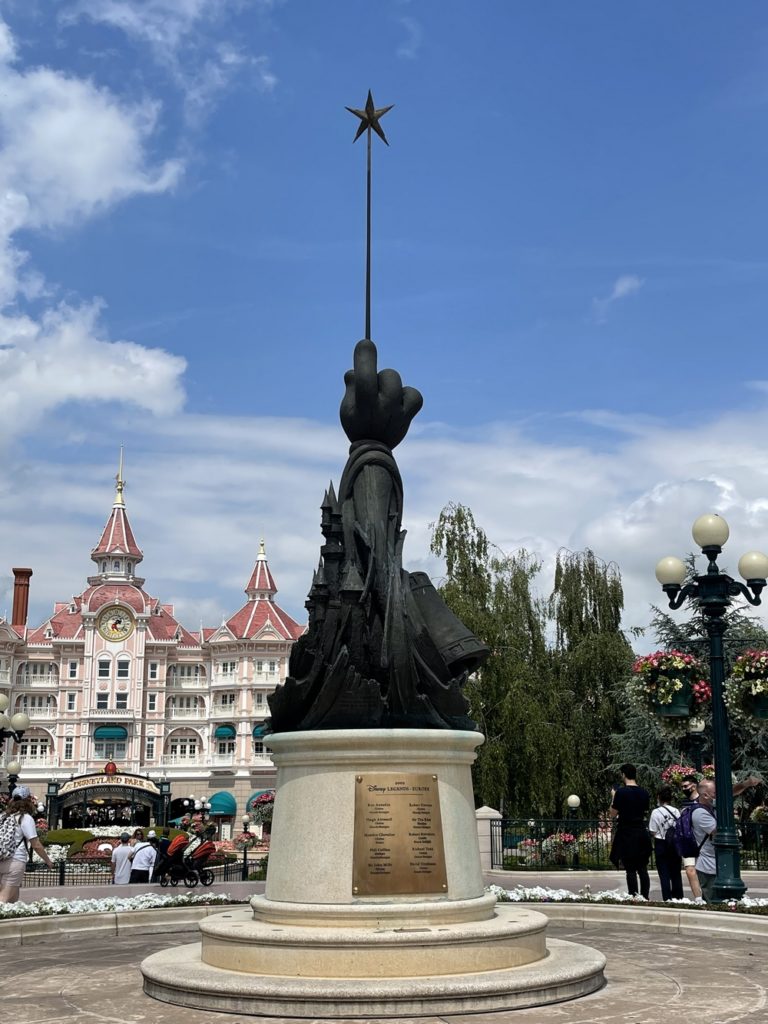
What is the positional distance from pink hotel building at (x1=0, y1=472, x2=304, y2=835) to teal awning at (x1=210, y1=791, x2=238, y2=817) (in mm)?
92

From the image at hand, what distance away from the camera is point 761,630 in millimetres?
37219

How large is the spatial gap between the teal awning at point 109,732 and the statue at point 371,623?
246 feet

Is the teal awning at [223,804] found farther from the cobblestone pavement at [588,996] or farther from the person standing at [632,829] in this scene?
the cobblestone pavement at [588,996]

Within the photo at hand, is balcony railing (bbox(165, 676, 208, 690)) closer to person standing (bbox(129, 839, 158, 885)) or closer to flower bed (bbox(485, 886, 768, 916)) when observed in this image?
person standing (bbox(129, 839, 158, 885))

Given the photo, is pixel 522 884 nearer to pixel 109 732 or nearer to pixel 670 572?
pixel 670 572

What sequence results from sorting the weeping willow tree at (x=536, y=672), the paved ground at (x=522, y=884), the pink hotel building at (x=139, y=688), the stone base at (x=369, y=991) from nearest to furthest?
the stone base at (x=369, y=991) < the paved ground at (x=522, y=884) < the weeping willow tree at (x=536, y=672) < the pink hotel building at (x=139, y=688)

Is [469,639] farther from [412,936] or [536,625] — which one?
[536,625]

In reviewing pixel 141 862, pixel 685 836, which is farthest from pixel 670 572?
pixel 141 862

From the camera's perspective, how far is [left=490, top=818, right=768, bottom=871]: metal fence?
938 inches

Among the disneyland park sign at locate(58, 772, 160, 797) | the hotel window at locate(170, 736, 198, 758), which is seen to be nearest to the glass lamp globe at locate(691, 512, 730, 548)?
the disneyland park sign at locate(58, 772, 160, 797)

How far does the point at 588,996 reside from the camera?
835 centimetres

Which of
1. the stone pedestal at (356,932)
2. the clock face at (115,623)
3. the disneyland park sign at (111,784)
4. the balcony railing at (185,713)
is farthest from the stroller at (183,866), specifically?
the balcony railing at (185,713)

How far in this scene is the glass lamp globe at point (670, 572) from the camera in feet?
53.2

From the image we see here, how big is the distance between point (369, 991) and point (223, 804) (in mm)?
74608
